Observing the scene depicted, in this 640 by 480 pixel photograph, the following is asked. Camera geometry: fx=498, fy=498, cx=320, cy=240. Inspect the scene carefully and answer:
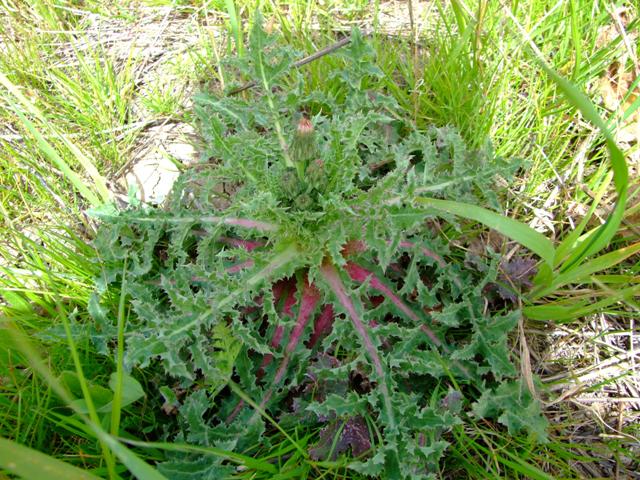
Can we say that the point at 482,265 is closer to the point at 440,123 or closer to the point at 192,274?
the point at 440,123

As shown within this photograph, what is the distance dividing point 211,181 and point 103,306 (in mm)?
733

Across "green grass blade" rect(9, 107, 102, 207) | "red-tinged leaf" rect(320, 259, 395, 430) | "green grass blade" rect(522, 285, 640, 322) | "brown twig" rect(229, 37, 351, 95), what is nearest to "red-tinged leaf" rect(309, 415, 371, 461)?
"red-tinged leaf" rect(320, 259, 395, 430)

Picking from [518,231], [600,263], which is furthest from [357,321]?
[600,263]

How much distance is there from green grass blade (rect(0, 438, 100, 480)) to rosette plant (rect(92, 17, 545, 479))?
0.70m

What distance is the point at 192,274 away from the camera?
217 centimetres

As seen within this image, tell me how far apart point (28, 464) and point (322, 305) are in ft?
4.31

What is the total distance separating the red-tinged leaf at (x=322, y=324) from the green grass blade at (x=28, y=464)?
3.82ft

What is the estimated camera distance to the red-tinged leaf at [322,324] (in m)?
2.10

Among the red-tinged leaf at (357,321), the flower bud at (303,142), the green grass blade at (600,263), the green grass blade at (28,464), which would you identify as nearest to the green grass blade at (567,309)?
the green grass blade at (600,263)

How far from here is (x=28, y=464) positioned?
98cm

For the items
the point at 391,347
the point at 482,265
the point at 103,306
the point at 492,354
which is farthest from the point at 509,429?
the point at 103,306

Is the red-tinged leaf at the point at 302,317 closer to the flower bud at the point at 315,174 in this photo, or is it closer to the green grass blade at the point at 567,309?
the flower bud at the point at 315,174

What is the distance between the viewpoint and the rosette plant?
1.81m

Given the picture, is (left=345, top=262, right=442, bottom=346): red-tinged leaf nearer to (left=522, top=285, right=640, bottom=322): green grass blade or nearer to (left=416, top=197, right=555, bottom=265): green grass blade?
(left=522, top=285, right=640, bottom=322): green grass blade
